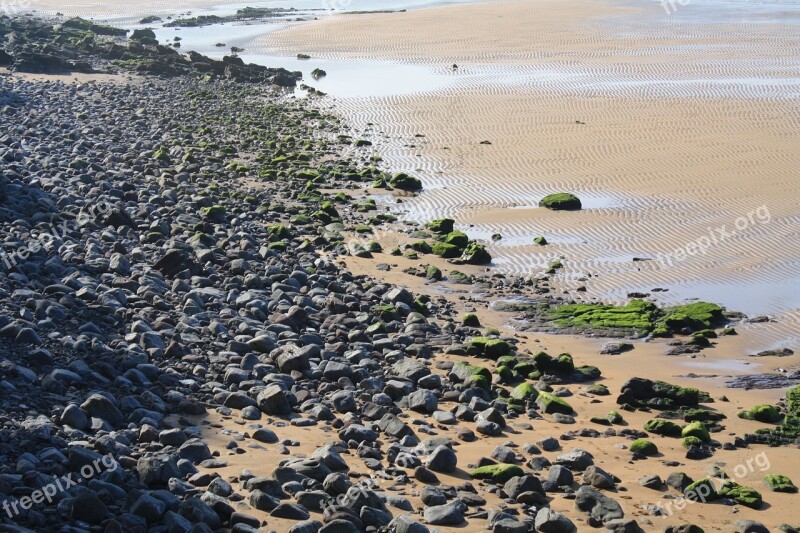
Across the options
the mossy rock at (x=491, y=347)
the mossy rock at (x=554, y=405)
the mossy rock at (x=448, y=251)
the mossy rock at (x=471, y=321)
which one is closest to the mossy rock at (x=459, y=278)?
the mossy rock at (x=448, y=251)

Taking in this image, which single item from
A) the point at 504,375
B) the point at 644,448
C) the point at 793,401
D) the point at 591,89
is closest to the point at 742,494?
the point at 644,448

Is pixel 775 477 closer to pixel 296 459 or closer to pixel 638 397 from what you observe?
pixel 638 397

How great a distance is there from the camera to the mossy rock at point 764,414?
1103 centimetres

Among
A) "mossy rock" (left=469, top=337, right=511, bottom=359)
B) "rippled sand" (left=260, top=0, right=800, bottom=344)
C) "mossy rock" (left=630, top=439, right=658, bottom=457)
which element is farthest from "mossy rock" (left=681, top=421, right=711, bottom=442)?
Answer: "rippled sand" (left=260, top=0, right=800, bottom=344)

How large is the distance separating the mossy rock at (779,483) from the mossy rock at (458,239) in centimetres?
947

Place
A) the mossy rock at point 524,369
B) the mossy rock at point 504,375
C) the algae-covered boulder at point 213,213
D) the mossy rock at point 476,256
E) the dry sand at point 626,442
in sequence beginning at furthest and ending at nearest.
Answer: the algae-covered boulder at point 213,213, the mossy rock at point 476,256, the mossy rock at point 524,369, the mossy rock at point 504,375, the dry sand at point 626,442

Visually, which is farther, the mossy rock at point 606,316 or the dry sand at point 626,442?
the mossy rock at point 606,316

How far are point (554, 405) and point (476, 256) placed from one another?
6936mm

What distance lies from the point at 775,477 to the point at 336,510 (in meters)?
4.50

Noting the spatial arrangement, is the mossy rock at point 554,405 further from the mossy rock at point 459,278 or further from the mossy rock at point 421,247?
the mossy rock at point 421,247

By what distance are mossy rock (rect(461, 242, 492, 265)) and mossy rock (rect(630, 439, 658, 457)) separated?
26.0 feet

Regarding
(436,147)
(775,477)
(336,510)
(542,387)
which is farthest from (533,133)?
(336,510)

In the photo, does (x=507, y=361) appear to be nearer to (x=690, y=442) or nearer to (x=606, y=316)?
(x=690, y=442)

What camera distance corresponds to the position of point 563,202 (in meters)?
21.3
